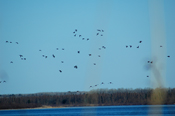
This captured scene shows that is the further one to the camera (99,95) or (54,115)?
(99,95)

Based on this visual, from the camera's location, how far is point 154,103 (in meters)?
88.1

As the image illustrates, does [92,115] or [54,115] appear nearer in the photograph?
[92,115]

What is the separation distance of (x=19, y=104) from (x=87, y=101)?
14.5 m

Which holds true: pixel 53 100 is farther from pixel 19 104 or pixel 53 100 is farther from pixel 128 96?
pixel 128 96

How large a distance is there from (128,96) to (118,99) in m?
2.20

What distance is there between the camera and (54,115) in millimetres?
70812

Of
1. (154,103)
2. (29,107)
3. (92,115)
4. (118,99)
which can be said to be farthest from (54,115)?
(154,103)

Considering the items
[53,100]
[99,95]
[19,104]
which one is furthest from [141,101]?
[19,104]

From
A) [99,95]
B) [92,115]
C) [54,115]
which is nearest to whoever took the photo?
[92,115]

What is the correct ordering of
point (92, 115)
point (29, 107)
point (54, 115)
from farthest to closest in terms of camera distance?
point (29, 107), point (54, 115), point (92, 115)

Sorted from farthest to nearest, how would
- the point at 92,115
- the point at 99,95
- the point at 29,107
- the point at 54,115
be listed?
the point at 99,95
the point at 29,107
the point at 54,115
the point at 92,115

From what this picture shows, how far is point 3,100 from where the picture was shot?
87.9 metres

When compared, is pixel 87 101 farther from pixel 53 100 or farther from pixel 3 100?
pixel 3 100

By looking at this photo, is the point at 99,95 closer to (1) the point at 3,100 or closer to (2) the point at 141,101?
(2) the point at 141,101
